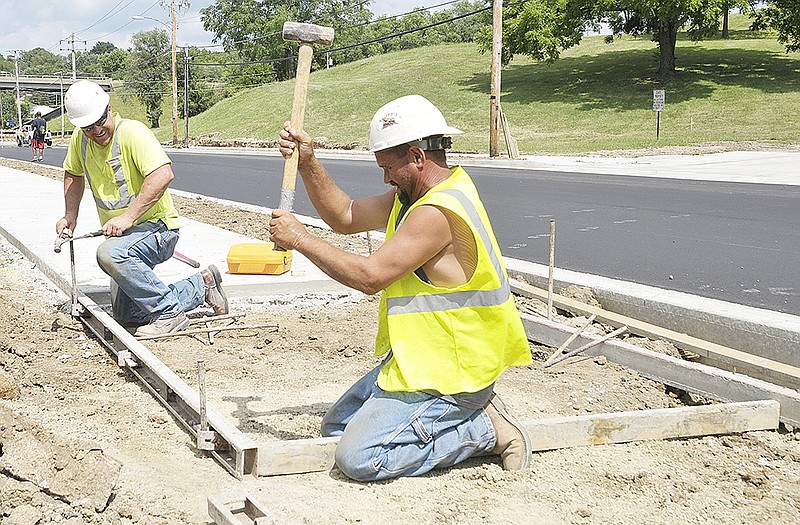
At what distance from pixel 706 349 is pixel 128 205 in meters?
4.15

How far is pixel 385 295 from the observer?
4184 millimetres

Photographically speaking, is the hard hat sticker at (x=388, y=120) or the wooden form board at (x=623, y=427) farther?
the wooden form board at (x=623, y=427)

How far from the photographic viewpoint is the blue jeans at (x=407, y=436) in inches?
155

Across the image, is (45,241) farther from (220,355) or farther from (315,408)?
(315,408)

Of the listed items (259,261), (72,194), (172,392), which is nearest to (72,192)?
(72,194)

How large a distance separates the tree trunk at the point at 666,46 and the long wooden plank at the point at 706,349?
40.6 m

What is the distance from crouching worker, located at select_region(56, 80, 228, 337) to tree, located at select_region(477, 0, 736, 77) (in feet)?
131

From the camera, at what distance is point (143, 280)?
6.63m

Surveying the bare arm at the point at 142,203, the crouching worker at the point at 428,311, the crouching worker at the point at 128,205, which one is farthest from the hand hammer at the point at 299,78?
the crouching worker at the point at 128,205

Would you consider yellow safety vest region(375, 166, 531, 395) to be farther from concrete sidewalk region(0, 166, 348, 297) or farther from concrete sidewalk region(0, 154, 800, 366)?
concrete sidewalk region(0, 166, 348, 297)

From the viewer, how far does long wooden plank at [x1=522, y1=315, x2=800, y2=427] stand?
15.8ft

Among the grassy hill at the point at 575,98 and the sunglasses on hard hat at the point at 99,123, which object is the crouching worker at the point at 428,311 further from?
A: the grassy hill at the point at 575,98

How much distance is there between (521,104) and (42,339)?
4239cm

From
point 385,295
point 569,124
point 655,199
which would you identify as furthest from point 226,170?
point 385,295
